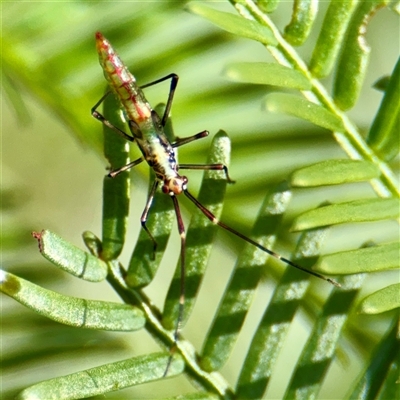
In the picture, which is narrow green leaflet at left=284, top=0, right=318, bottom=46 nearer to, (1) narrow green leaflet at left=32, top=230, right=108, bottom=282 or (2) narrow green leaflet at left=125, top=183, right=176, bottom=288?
(2) narrow green leaflet at left=125, top=183, right=176, bottom=288

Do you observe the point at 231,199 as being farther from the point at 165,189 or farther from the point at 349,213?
the point at 349,213

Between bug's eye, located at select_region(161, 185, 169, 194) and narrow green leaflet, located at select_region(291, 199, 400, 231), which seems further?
bug's eye, located at select_region(161, 185, 169, 194)

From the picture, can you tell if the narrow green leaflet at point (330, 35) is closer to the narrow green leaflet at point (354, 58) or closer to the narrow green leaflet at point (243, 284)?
the narrow green leaflet at point (354, 58)

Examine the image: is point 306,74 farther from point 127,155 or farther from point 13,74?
point 13,74

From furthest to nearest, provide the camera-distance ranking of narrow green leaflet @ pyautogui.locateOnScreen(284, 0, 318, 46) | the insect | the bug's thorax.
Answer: the bug's thorax < the insect < narrow green leaflet @ pyautogui.locateOnScreen(284, 0, 318, 46)

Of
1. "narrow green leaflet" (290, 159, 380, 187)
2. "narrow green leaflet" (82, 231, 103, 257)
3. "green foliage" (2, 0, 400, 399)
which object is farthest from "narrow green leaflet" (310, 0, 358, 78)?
"narrow green leaflet" (82, 231, 103, 257)

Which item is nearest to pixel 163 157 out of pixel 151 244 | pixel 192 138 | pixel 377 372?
pixel 192 138

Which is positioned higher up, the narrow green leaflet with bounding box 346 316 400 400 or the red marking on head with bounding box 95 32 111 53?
the red marking on head with bounding box 95 32 111 53

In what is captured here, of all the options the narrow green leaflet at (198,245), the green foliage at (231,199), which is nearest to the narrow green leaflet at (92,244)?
the green foliage at (231,199)
